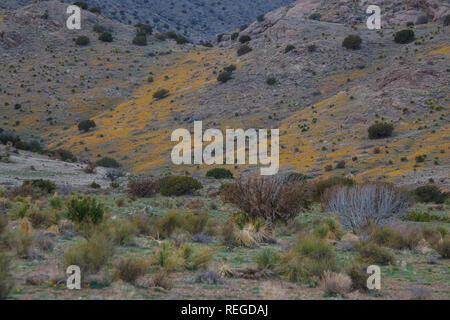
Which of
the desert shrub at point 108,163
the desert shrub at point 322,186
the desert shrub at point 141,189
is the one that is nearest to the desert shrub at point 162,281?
the desert shrub at point 322,186

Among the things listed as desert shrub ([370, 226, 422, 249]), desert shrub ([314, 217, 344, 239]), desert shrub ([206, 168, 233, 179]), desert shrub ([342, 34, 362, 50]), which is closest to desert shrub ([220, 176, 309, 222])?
desert shrub ([314, 217, 344, 239])

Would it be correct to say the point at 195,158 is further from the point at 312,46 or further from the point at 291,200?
the point at 291,200

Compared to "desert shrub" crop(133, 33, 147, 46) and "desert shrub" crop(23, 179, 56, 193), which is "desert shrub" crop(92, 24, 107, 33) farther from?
"desert shrub" crop(23, 179, 56, 193)

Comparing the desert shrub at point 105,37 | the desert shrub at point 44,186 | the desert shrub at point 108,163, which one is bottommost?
the desert shrub at point 44,186

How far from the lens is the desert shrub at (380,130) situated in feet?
124

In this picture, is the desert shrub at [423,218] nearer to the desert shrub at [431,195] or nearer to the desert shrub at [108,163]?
the desert shrub at [431,195]

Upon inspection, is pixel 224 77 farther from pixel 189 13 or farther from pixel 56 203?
pixel 189 13

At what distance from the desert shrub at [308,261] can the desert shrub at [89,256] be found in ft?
10.9

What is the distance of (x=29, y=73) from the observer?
65188 mm

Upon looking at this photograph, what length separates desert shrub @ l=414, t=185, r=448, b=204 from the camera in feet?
77.7

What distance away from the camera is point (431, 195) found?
78.5 ft

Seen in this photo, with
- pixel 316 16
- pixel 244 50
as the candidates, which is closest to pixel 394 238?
pixel 244 50

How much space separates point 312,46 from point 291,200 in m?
46.7

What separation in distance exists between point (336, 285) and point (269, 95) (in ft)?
155
